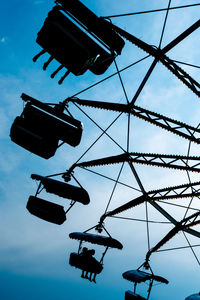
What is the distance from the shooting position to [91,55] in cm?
402

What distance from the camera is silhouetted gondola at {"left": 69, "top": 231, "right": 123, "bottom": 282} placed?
7527mm

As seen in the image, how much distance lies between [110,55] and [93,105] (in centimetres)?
252

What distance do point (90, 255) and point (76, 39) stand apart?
702 cm

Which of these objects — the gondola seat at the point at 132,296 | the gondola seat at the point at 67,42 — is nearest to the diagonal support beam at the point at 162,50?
the gondola seat at the point at 67,42

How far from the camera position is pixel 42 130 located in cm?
506

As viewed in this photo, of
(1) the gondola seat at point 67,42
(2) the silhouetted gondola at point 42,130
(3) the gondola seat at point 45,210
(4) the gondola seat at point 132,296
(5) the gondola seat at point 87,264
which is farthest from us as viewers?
(4) the gondola seat at point 132,296

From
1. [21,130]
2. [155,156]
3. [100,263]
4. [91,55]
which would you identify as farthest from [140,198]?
[91,55]

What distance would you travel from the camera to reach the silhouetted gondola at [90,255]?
7527 mm

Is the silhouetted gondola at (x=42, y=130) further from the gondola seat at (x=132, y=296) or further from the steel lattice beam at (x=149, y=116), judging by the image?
the gondola seat at (x=132, y=296)

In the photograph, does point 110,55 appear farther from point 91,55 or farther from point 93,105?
point 93,105

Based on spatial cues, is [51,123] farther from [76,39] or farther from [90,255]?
[90,255]

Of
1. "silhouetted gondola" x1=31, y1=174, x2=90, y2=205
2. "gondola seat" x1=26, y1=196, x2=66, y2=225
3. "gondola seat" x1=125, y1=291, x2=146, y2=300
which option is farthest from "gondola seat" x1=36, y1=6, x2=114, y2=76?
"gondola seat" x1=125, y1=291, x2=146, y2=300

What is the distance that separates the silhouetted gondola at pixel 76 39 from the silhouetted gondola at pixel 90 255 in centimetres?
534

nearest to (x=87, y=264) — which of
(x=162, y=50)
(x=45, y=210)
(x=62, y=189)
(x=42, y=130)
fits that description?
(x=45, y=210)
